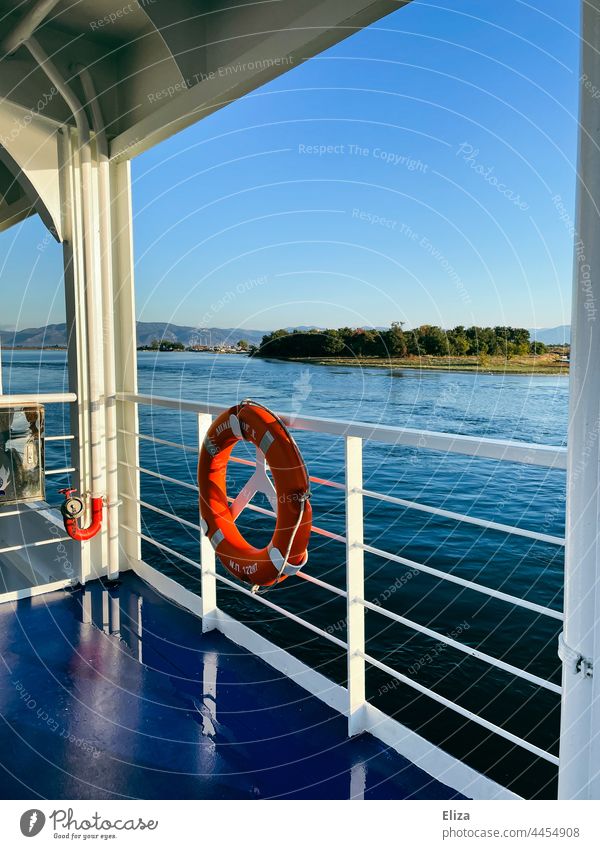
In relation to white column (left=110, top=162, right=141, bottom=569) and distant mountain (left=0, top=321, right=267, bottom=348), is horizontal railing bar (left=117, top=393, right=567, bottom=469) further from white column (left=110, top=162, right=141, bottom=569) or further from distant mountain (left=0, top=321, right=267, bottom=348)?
white column (left=110, top=162, right=141, bottom=569)

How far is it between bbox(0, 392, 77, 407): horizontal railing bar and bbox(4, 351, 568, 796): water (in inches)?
2.5

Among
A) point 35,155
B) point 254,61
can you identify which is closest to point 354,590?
point 254,61

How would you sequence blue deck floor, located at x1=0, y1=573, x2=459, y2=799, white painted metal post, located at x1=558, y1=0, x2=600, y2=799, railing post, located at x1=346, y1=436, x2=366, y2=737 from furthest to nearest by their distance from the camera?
railing post, located at x1=346, y1=436, x2=366, y2=737, blue deck floor, located at x1=0, y1=573, x2=459, y2=799, white painted metal post, located at x1=558, y1=0, x2=600, y2=799

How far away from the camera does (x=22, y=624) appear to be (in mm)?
2012

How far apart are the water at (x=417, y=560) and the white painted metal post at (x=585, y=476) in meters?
0.52

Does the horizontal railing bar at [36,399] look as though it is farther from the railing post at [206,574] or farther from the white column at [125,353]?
the railing post at [206,574]

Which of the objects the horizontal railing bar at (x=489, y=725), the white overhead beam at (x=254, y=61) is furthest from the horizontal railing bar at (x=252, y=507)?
the white overhead beam at (x=254, y=61)

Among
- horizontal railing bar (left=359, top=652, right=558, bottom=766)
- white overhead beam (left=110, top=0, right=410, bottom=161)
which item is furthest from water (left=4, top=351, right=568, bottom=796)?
white overhead beam (left=110, top=0, right=410, bottom=161)

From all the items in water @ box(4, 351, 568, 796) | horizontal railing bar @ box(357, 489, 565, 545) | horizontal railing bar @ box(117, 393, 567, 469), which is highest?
horizontal railing bar @ box(117, 393, 567, 469)

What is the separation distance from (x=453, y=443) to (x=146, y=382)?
2363 millimetres

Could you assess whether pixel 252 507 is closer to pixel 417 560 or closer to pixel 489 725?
pixel 489 725

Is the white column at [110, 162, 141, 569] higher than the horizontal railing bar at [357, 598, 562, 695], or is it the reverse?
the white column at [110, 162, 141, 569]

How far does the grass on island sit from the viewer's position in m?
2.66

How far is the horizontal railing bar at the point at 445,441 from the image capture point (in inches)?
36.8
